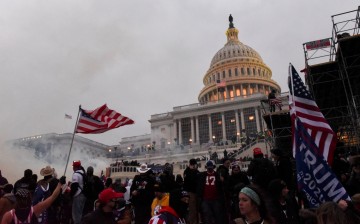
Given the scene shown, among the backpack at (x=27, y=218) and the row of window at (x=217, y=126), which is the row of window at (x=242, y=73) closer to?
the row of window at (x=217, y=126)

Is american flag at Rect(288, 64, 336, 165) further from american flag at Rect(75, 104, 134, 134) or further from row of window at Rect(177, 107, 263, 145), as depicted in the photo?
row of window at Rect(177, 107, 263, 145)

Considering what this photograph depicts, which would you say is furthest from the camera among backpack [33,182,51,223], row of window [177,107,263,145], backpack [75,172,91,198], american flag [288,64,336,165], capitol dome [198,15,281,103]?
capitol dome [198,15,281,103]

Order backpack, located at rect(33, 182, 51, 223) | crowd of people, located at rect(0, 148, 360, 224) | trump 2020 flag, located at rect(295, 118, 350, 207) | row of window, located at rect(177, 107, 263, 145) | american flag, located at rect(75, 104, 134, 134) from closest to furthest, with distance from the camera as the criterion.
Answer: crowd of people, located at rect(0, 148, 360, 224)
trump 2020 flag, located at rect(295, 118, 350, 207)
backpack, located at rect(33, 182, 51, 223)
american flag, located at rect(75, 104, 134, 134)
row of window, located at rect(177, 107, 263, 145)

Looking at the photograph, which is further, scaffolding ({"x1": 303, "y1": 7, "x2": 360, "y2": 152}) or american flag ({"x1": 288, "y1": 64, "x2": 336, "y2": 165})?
scaffolding ({"x1": 303, "y1": 7, "x2": 360, "y2": 152})

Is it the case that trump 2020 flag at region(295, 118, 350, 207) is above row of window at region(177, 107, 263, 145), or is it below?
below

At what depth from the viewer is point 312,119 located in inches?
241

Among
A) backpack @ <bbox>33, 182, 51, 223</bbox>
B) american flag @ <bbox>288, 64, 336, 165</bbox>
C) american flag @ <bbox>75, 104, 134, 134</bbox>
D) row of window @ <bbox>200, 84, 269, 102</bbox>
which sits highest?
row of window @ <bbox>200, 84, 269, 102</bbox>

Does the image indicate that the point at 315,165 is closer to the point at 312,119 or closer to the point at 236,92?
the point at 312,119

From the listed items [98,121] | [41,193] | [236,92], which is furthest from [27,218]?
[236,92]

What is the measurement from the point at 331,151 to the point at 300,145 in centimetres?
119

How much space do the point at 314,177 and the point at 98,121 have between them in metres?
11.2

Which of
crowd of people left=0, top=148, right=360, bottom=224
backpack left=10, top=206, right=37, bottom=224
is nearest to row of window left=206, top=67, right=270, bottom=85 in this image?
crowd of people left=0, top=148, right=360, bottom=224

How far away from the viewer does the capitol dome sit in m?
88.4

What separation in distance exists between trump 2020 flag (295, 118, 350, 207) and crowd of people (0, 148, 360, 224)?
44 centimetres
